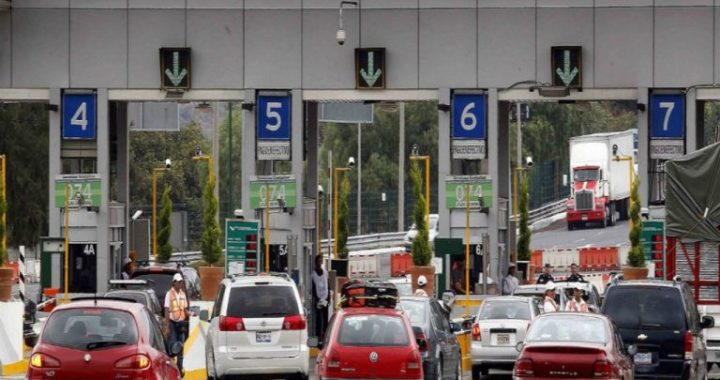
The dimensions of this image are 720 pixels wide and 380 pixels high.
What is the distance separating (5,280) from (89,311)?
25912 millimetres

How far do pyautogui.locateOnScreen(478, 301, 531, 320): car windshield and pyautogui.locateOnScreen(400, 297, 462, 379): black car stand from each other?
2.50m

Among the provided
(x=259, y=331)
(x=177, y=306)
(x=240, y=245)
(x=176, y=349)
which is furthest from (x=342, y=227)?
(x=176, y=349)

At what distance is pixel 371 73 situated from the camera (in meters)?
46.3

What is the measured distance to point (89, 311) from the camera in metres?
21.5

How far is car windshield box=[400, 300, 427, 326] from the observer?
2797cm

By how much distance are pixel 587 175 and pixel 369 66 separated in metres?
47.6

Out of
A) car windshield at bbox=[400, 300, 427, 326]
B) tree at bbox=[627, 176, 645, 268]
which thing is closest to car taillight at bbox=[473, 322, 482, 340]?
car windshield at bbox=[400, 300, 427, 326]

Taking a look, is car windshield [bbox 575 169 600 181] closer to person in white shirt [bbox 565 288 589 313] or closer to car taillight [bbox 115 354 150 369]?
person in white shirt [bbox 565 288 589 313]

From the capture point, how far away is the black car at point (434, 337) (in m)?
27.2

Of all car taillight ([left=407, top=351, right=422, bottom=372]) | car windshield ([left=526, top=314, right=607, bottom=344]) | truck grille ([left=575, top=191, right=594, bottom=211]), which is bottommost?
car taillight ([left=407, top=351, right=422, bottom=372])

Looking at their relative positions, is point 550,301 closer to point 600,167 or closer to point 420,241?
point 420,241

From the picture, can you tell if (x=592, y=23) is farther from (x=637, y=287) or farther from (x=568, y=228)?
(x=568, y=228)

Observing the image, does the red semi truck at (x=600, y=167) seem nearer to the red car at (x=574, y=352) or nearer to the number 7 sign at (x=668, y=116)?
the number 7 sign at (x=668, y=116)

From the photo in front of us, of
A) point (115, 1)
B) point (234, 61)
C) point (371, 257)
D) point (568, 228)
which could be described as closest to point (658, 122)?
point (234, 61)
